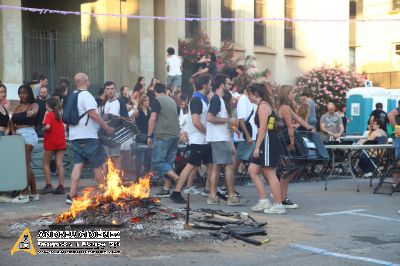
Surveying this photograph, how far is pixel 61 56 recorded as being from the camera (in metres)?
17.9

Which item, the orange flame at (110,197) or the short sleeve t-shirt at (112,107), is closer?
the orange flame at (110,197)

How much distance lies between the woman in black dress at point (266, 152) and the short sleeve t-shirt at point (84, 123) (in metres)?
2.55

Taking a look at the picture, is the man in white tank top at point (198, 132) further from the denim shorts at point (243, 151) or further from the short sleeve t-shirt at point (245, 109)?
the denim shorts at point (243, 151)

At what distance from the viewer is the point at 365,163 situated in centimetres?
1512

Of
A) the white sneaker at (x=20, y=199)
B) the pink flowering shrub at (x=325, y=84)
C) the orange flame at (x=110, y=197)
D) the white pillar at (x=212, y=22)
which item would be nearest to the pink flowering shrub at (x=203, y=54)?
the white pillar at (x=212, y=22)

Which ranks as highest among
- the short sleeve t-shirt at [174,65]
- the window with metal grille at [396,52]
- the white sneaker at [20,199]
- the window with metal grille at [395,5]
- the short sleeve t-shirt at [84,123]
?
the window with metal grille at [395,5]

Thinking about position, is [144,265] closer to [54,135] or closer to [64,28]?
[54,135]

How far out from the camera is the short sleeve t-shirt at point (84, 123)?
10016mm

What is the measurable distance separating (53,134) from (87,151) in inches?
55.2

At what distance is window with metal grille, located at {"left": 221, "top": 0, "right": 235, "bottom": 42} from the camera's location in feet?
80.3

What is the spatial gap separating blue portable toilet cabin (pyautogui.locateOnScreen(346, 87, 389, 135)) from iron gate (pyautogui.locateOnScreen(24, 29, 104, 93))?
9979 millimetres

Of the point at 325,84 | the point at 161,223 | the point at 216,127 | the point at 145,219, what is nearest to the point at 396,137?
the point at 216,127

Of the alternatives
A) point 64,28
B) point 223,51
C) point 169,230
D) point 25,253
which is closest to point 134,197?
point 169,230

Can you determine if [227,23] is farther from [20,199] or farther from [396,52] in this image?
[20,199]
